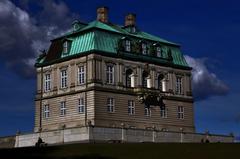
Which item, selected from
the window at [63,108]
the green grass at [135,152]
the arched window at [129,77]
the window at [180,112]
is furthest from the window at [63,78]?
the green grass at [135,152]

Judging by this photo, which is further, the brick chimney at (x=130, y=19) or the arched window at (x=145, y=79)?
the brick chimney at (x=130, y=19)

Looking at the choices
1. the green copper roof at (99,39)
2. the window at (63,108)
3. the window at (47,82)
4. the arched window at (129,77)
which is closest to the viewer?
the green copper roof at (99,39)

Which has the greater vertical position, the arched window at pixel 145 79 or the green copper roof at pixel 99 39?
the green copper roof at pixel 99 39

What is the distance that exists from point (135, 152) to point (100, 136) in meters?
22.7

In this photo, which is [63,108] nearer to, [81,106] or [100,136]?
[81,106]

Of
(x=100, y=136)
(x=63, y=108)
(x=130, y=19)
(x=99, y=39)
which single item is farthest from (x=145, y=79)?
(x=100, y=136)

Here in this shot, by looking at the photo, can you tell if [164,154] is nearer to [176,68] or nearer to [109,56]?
[109,56]

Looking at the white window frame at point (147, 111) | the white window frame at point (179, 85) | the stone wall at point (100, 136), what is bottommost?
the stone wall at point (100, 136)

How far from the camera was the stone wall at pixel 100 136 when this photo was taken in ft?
238

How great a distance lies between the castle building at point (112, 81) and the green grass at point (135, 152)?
2421cm

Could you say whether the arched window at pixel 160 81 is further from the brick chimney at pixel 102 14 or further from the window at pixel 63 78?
the window at pixel 63 78

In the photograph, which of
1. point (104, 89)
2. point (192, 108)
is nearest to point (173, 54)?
point (192, 108)

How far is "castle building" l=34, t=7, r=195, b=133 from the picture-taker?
83250 mm

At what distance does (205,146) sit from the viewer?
55281mm
